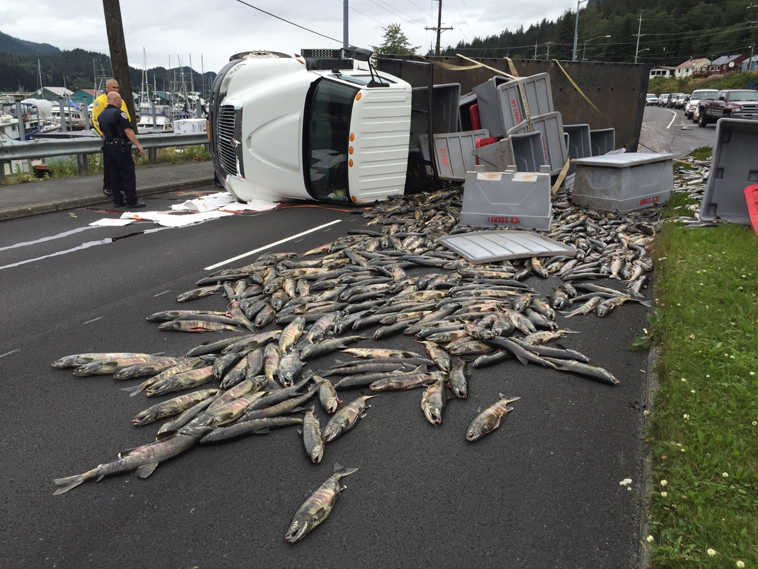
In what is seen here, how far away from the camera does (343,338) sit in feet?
16.8

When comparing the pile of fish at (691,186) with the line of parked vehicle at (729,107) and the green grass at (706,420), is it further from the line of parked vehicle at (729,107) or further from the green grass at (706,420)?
the line of parked vehicle at (729,107)

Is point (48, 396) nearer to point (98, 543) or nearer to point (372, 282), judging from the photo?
point (98, 543)

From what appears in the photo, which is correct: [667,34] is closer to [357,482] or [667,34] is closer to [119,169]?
[119,169]

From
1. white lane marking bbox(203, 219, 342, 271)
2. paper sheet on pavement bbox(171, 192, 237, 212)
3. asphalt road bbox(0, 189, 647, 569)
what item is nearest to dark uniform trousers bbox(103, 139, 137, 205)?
paper sheet on pavement bbox(171, 192, 237, 212)

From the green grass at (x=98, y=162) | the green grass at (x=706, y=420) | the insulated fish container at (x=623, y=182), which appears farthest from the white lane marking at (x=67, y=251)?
the insulated fish container at (x=623, y=182)

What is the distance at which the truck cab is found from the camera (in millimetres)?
11516

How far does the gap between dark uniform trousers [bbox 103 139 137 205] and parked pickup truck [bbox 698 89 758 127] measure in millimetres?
31809

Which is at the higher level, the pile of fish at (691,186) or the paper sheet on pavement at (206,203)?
the pile of fish at (691,186)

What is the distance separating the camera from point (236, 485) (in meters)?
3.30

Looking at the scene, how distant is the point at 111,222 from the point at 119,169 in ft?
5.84

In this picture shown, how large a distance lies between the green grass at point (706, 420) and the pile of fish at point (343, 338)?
0.64 m

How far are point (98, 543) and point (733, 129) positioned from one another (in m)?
10.6

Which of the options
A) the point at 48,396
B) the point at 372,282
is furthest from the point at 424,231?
the point at 48,396

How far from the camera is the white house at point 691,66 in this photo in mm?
122938
